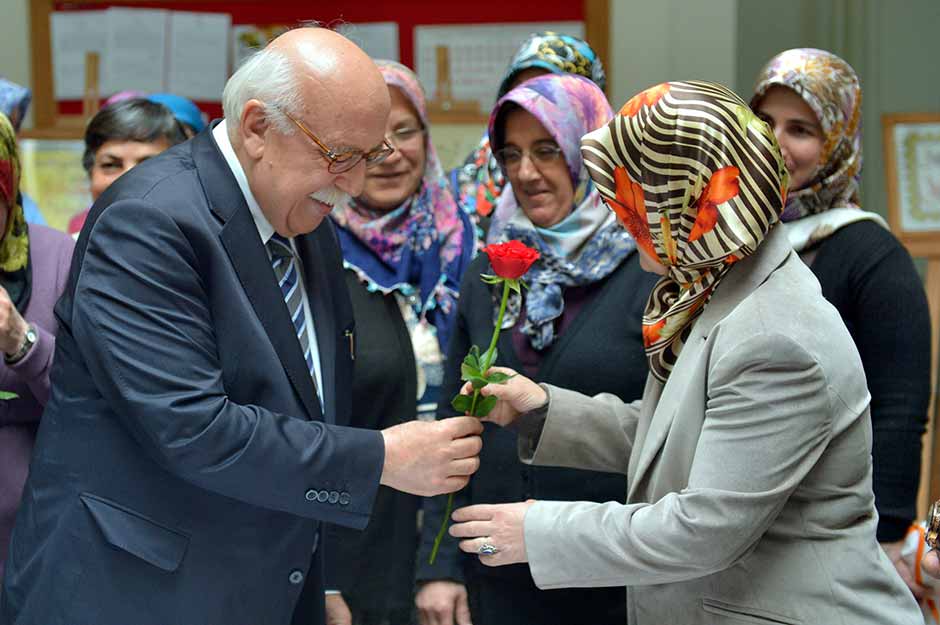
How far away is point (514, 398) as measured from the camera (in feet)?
7.06

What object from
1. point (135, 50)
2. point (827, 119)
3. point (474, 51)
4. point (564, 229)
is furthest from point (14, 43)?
point (827, 119)

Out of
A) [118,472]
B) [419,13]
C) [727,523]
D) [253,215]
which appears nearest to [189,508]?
[118,472]

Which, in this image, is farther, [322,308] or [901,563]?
[901,563]

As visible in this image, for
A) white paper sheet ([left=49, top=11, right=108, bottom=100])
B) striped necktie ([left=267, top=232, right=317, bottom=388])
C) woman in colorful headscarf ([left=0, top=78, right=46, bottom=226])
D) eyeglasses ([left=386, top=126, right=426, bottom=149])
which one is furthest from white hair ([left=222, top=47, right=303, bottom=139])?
white paper sheet ([left=49, top=11, right=108, bottom=100])

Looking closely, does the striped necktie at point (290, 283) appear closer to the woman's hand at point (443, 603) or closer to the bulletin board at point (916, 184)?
the woman's hand at point (443, 603)

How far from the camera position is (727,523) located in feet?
5.48

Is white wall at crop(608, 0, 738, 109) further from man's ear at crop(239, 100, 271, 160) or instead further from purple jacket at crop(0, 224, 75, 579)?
man's ear at crop(239, 100, 271, 160)

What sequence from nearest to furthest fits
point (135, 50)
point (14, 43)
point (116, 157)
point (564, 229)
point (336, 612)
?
point (336, 612)
point (564, 229)
point (116, 157)
point (135, 50)
point (14, 43)

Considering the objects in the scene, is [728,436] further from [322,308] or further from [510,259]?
[322,308]

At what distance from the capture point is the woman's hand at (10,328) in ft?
7.22

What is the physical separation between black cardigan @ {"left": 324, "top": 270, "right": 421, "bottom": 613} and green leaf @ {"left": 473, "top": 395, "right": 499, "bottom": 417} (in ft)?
2.52

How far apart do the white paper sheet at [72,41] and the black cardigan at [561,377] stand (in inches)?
132

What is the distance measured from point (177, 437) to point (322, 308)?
48 centimetres

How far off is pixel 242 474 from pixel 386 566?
3.46ft
